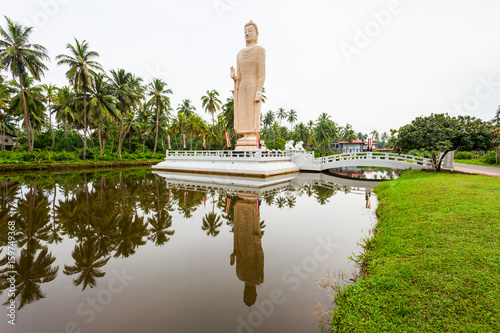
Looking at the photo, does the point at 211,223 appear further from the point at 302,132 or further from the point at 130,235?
the point at 302,132

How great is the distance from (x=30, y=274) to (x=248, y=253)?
12.6 feet

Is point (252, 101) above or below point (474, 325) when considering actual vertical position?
above

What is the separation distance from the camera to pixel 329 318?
9.38 ft

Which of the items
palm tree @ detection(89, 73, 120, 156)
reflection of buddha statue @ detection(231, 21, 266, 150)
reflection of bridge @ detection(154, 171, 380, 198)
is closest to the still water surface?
reflection of bridge @ detection(154, 171, 380, 198)

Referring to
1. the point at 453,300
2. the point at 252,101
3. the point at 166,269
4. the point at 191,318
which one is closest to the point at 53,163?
the point at 252,101

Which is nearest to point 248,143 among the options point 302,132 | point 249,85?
point 249,85

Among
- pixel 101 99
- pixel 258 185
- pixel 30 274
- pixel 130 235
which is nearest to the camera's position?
pixel 30 274

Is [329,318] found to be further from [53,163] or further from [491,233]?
[53,163]

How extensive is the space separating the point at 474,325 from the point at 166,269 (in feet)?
13.9

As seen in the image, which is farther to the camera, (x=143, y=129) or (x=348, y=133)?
(x=348, y=133)

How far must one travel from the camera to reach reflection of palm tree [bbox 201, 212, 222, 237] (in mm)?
5890

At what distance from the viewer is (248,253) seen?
4602 mm

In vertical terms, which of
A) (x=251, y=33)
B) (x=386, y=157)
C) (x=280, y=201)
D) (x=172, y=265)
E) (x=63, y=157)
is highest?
(x=251, y=33)

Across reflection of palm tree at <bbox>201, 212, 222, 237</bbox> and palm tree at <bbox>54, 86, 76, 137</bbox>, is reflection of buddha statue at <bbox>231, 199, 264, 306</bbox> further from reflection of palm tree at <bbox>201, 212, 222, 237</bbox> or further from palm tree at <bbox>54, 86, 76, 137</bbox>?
palm tree at <bbox>54, 86, 76, 137</bbox>
